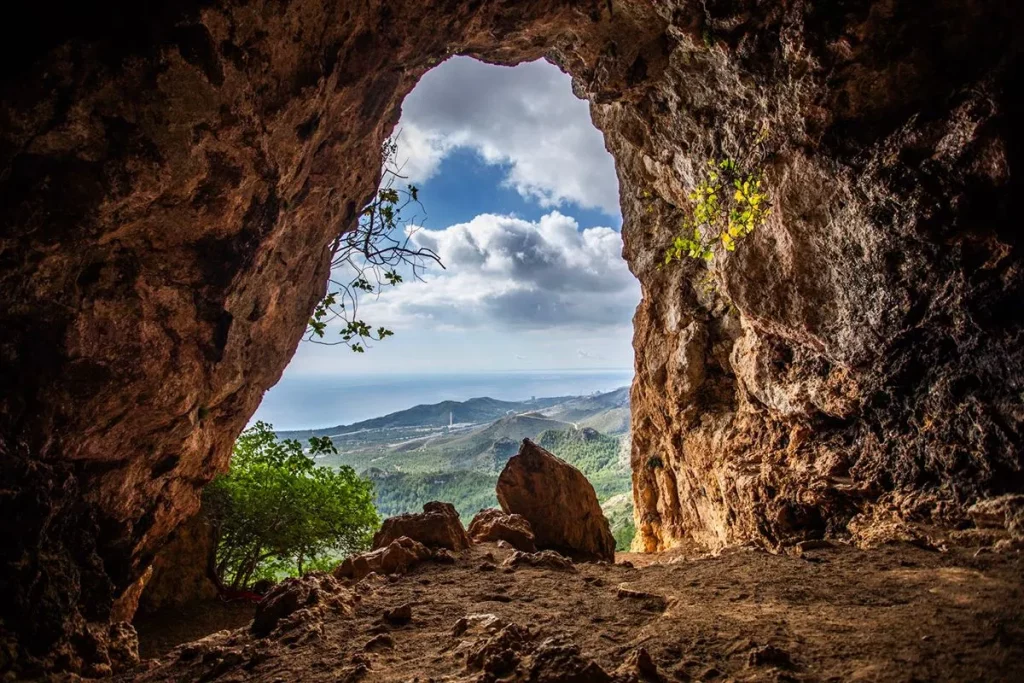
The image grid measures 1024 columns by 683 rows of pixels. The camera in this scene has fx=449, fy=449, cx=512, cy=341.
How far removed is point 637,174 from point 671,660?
556 inches

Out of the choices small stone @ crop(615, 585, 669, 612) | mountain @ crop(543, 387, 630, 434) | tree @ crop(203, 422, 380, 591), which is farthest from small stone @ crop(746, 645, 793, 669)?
mountain @ crop(543, 387, 630, 434)

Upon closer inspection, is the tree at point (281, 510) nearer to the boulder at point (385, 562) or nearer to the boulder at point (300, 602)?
the boulder at point (385, 562)

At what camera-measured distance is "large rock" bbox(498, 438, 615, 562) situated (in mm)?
11680

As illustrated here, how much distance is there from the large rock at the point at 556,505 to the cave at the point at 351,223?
3.50 metres

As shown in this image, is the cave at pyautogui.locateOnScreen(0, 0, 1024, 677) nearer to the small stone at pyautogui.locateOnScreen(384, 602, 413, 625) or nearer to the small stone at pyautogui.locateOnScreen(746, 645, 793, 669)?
the small stone at pyautogui.locateOnScreen(384, 602, 413, 625)

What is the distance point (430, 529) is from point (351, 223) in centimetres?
639

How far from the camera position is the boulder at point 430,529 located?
8.31 metres

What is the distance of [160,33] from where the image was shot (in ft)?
14.6

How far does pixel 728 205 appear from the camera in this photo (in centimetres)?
982

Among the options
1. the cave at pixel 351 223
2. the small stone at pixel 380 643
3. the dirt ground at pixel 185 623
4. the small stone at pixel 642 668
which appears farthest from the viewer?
the dirt ground at pixel 185 623

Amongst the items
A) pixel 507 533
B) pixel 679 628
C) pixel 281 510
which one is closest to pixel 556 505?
pixel 507 533

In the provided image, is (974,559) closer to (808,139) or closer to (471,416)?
(808,139)

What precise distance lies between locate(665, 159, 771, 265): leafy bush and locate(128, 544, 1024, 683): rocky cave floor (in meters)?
5.39

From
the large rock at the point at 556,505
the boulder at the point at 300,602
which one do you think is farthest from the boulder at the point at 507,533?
the boulder at the point at 300,602
